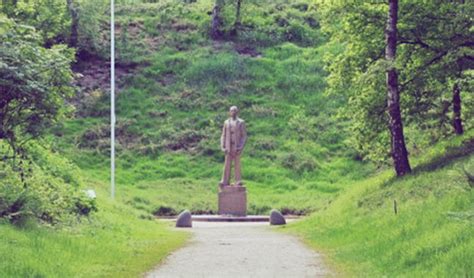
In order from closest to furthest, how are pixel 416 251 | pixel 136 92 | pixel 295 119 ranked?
1. pixel 416 251
2. pixel 295 119
3. pixel 136 92

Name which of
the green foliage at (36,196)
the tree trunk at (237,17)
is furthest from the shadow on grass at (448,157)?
the tree trunk at (237,17)

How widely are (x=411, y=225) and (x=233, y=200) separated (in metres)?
15.0

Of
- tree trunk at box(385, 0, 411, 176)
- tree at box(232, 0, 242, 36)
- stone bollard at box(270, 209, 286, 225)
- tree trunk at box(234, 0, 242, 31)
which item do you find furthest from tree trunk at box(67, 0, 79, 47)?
tree trunk at box(385, 0, 411, 176)

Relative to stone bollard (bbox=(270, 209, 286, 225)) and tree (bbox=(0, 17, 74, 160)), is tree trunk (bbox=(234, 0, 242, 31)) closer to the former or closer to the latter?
stone bollard (bbox=(270, 209, 286, 225))

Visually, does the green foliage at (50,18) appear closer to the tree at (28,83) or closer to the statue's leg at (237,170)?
the statue's leg at (237,170)

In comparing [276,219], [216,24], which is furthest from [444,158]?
[216,24]

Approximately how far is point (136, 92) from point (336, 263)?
32421 mm

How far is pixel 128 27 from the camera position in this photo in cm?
5231

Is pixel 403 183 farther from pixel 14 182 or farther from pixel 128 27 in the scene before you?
pixel 128 27

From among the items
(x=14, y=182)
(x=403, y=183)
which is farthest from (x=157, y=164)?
(x=14, y=182)

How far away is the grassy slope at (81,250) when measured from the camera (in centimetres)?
1139

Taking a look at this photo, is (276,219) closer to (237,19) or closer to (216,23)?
(216,23)

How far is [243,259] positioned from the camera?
1403 cm

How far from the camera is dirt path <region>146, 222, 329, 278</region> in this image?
12406 mm
